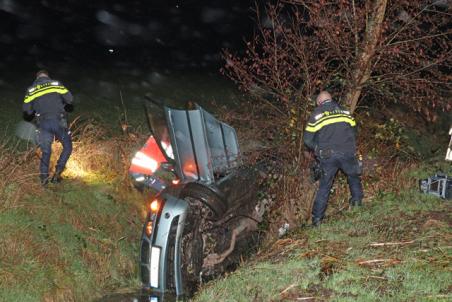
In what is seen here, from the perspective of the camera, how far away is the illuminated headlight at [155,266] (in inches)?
240

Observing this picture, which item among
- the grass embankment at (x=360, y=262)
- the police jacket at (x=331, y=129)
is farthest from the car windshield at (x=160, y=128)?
the police jacket at (x=331, y=129)

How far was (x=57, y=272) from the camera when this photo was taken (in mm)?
6812

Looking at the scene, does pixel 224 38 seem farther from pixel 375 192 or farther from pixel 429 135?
pixel 375 192

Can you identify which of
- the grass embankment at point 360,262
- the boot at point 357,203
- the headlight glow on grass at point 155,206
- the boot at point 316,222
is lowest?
the grass embankment at point 360,262

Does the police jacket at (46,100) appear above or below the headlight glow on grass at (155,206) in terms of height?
above

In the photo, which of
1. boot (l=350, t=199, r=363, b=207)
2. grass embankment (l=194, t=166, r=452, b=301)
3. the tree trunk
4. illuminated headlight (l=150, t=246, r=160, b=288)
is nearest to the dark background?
the tree trunk

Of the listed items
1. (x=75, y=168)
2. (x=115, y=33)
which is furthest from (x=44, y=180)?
(x=115, y=33)

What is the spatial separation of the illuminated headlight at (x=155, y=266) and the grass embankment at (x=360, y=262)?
578 mm

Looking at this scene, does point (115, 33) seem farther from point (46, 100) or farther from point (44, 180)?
point (44, 180)

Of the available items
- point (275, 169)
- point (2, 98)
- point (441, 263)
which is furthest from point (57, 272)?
point (2, 98)

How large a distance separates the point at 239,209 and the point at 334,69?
2.75 m

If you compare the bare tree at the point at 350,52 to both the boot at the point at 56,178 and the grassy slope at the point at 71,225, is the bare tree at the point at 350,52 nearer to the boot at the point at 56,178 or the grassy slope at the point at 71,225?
the grassy slope at the point at 71,225

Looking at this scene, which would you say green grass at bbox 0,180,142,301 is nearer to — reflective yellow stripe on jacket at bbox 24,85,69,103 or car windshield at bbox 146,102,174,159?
reflective yellow stripe on jacket at bbox 24,85,69,103

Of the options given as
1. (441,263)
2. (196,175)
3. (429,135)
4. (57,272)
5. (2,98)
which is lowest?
(441,263)
